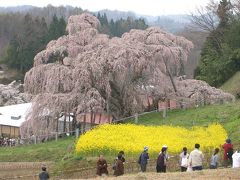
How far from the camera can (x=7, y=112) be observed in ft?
151

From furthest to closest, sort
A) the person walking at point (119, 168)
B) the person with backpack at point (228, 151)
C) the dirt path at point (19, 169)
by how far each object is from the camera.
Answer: the dirt path at point (19, 169) → the person with backpack at point (228, 151) → the person walking at point (119, 168)

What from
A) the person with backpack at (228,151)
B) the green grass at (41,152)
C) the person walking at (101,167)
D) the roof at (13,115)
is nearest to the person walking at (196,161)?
the person with backpack at (228,151)

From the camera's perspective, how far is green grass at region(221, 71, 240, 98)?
41.7 meters

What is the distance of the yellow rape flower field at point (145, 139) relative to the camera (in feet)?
71.5

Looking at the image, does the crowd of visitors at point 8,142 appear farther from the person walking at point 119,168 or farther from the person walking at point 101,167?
the person walking at point 119,168

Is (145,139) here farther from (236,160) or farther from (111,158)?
(236,160)

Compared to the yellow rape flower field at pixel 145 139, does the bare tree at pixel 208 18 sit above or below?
Answer: above

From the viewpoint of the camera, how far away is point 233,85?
1720 inches

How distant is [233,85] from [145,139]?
73.9 ft

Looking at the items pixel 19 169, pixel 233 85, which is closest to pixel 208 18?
pixel 233 85

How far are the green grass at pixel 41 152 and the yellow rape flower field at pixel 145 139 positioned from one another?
1.87m

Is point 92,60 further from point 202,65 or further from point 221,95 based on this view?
point 202,65

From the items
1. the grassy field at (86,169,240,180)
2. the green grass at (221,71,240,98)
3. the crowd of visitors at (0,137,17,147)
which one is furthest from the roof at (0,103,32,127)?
the grassy field at (86,169,240,180)

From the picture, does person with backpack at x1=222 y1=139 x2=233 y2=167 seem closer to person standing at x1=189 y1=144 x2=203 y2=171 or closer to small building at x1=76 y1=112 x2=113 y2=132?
person standing at x1=189 y1=144 x2=203 y2=171
